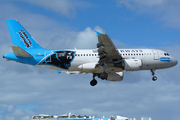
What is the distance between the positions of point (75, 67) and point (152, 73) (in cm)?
1634

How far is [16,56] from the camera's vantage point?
53938 millimetres

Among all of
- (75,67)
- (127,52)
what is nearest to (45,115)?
(75,67)

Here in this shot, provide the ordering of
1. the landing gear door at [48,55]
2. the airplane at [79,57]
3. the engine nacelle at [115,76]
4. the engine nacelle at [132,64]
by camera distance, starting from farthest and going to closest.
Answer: the engine nacelle at [115,76]
the engine nacelle at [132,64]
the landing gear door at [48,55]
the airplane at [79,57]

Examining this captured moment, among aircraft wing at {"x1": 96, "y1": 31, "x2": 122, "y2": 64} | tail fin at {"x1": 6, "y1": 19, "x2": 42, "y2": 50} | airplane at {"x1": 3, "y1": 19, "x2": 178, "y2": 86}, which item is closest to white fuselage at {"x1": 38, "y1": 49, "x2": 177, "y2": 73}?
airplane at {"x1": 3, "y1": 19, "x2": 178, "y2": 86}

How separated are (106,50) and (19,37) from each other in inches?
682

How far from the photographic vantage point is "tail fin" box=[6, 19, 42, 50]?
56312mm

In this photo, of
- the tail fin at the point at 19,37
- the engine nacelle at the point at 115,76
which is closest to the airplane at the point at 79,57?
the tail fin at the point at 19,37

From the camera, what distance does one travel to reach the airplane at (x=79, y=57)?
5441 centimetres

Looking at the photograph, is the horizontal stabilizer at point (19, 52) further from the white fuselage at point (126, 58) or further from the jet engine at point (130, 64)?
the jet engine at point (130, 64)

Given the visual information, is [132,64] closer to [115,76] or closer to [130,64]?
[130,64]

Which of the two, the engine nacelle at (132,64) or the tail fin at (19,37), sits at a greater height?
the tail fin at (19,37)

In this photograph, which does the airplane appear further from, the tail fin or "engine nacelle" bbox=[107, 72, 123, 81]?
"engine nacelle" bbox=[107, 72, 123, 81]

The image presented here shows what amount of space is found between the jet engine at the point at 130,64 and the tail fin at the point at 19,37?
16.7m

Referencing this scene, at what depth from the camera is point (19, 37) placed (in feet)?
185
